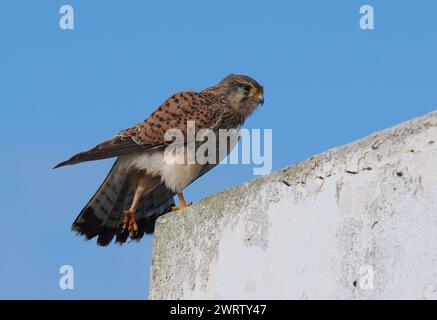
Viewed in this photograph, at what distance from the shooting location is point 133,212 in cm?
769

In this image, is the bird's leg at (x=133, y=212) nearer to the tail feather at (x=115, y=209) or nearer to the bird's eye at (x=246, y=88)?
the tail feather at (x=115, y=209)

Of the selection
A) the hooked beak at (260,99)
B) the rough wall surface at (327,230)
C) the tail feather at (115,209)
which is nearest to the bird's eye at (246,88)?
the hooked beak at (260,99)

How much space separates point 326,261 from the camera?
423 centimetres

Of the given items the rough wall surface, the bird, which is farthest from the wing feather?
the rough wall surface

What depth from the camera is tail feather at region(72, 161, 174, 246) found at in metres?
7.81

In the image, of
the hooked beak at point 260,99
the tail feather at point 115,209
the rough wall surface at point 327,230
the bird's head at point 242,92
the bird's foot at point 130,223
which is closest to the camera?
the rough wall surface at point 327,230

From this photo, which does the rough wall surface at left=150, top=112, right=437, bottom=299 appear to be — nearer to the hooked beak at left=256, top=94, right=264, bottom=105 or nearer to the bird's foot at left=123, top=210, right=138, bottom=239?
the bird's foot at left=123, top=210, right=138, bottom=239

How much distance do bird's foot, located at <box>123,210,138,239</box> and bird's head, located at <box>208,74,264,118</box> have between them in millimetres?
1471

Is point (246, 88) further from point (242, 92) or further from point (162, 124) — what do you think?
point (162, 124)

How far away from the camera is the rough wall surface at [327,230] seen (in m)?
3.86

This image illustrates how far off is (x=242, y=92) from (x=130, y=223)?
6.00 ft

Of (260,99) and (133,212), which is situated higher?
(260,99)

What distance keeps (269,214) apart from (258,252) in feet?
0.67

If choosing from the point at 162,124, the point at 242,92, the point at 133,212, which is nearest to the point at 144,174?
the point at 133,212
